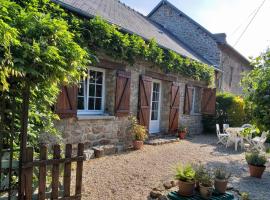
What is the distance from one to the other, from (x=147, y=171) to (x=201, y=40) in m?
10.9

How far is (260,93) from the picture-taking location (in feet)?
14.4

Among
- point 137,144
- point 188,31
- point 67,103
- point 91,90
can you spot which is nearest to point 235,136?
point 137,144

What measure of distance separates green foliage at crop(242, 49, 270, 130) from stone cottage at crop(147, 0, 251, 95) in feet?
30.8

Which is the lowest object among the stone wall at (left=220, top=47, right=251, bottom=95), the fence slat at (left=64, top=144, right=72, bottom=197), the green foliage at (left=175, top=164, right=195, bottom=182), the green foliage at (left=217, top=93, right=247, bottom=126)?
the green foliage at (left=175, top=164, right=195, bottom=182)

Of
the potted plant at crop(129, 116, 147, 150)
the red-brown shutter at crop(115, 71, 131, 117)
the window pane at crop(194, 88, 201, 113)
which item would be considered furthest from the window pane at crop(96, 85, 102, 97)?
the window pane at crop(194, 88, 201, 113)

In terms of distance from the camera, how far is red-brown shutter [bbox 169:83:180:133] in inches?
403

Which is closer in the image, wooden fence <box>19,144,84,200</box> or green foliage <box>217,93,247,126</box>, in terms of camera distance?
wooden fence <box>19,144,84,200</box>

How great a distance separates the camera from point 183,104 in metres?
11.1

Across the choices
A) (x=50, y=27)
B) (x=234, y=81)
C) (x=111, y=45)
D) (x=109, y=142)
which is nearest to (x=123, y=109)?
(x=109, y=142)

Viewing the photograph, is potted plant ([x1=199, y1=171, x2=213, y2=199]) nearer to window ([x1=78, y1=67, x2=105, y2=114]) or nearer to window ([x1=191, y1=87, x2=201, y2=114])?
window ([x1=78, y1=67, x2=105, y2=114])

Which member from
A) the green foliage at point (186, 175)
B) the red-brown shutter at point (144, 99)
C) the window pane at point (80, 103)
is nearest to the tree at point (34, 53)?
the green foliage at point (186, 175)

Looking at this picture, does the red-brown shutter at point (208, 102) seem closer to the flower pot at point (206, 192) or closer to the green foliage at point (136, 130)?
the green foliage at point (136, 130)

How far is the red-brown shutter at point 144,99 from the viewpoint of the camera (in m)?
8.48

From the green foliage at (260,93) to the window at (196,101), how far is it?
299 inches
